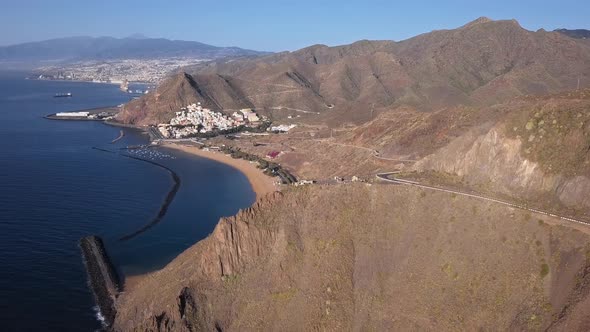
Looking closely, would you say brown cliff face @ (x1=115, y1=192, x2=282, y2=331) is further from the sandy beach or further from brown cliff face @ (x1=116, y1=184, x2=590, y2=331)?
the sandy beach

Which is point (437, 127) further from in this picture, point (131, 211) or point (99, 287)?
point (99, 287)

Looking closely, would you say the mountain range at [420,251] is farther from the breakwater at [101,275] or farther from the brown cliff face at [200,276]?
the breakwater at [101,275]

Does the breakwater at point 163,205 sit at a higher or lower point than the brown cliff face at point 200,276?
lower

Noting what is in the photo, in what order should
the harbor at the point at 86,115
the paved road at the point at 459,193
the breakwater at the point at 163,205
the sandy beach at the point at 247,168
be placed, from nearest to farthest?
the paved road at the point at 459,193
the breakwater at the point at 163,205
the sandy beach at the point at 247,168
the harbor at the point at 86,115

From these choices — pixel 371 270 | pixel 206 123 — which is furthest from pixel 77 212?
pixel 206 123

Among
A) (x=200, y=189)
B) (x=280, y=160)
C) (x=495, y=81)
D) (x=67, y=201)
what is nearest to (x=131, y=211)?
(x=67, y=201)

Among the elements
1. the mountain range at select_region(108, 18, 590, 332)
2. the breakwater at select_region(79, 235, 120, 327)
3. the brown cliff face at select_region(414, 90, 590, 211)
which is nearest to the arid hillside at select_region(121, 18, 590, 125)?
the brown cliff face at select_region(414, 90, 590, 211)

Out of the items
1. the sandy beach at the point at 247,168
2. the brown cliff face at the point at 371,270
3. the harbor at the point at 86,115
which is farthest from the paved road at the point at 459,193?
the harbor at the point at 86,115
